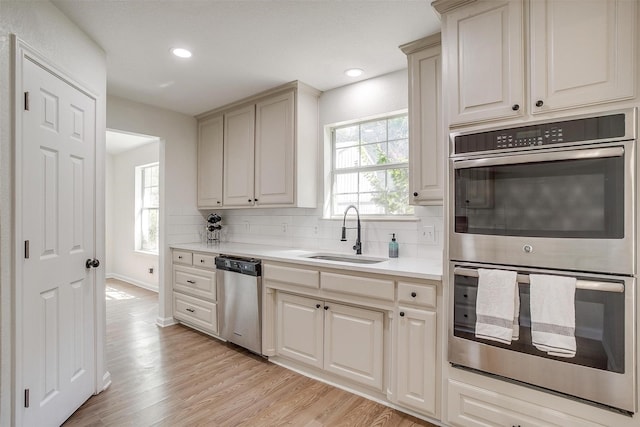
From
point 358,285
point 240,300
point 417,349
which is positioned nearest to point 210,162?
point 240,300

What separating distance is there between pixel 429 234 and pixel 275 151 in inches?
66.0

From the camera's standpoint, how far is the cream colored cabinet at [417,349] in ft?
6.37

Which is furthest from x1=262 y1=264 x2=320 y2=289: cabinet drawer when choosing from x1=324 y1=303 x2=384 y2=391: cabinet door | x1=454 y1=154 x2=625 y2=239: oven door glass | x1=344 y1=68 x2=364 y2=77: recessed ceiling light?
x1=344 y1=68 x2=364 y2=77: recessed ceiling light

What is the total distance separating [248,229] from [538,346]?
3.12 meters

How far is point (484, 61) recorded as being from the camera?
1747 mm

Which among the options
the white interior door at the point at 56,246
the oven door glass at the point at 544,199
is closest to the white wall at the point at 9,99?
the white interior door at the point at 56,246

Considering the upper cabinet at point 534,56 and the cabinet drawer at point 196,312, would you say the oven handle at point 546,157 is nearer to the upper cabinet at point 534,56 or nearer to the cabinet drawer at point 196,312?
the upper cabinet at point 534,56

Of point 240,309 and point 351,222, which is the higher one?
point 351,222

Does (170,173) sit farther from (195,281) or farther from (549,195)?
(549,195)

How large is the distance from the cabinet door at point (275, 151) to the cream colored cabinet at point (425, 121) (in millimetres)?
1207

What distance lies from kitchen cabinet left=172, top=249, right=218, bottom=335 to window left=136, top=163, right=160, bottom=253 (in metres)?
2.26

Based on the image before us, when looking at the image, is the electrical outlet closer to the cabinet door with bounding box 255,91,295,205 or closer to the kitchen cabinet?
the cabinet door with bounding box 255,91,295,205

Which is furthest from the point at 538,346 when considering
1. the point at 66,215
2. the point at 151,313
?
the point at 151,313

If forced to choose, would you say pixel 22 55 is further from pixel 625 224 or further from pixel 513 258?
pixel 625 224
